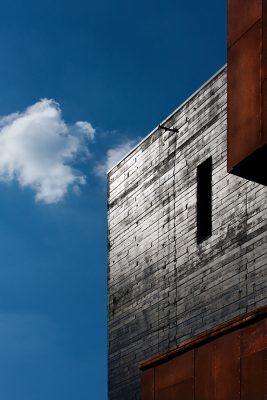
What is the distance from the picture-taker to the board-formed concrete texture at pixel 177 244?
2538 centimetres

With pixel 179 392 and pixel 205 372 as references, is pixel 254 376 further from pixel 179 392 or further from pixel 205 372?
pixel 179 392

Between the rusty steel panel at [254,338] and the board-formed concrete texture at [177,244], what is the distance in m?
6.68

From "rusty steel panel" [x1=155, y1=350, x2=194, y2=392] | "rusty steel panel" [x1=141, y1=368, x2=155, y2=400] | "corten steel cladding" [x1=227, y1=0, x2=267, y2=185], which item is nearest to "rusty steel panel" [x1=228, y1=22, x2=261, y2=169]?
"corten steel cladding" [x1=227, y1=0, x2=267, y2=185]

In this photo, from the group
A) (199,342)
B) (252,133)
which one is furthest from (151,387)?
(252,133)

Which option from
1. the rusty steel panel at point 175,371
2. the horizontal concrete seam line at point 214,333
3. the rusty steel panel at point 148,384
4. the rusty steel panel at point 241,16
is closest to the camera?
the horizontal concrete seam line at point 214,333

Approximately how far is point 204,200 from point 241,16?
8989 mm

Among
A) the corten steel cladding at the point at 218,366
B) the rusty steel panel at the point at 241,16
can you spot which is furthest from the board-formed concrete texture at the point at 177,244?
the rusty steel panel at the point at 241,16

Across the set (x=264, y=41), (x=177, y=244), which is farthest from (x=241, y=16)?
(x=177, y=244)

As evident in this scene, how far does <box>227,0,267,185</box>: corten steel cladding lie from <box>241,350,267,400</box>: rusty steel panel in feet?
13.1

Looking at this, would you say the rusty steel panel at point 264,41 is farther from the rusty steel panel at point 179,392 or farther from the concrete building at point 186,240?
the rusty steel panel at point 179,392

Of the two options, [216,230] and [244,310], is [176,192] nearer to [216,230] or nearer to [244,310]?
[216,230]

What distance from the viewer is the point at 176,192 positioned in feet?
95.9

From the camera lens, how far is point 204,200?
28.0 meters

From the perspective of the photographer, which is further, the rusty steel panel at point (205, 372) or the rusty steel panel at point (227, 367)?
the rusty steel panel at point (205, 372)
